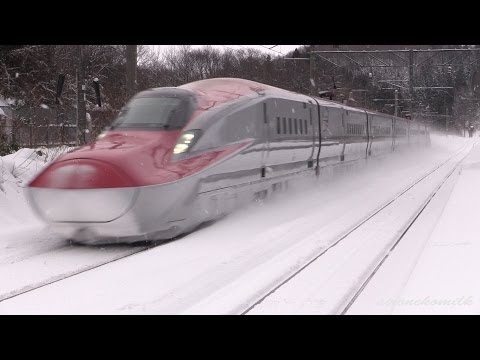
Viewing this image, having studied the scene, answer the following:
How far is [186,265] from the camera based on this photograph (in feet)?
21.1

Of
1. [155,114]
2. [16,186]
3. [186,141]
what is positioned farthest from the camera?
[16,186]

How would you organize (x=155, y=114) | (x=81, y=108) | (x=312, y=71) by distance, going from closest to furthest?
(x=155, y=114)
(x=81, y=108)
(x=312, y=71)

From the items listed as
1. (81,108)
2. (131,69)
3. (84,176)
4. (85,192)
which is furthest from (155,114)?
(81,108)

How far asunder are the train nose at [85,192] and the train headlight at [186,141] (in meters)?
1.23

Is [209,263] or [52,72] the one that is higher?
[52,72]

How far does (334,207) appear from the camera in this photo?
11.5 metres

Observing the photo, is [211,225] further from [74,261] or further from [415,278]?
[415,278]

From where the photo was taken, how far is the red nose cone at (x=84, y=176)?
7.12 metres

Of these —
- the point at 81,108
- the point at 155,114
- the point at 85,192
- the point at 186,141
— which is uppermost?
the point at 81,108

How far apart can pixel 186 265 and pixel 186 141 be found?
2.47 meters

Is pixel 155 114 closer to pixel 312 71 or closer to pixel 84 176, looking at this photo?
pixel 84 176

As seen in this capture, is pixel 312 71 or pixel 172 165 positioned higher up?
pixel 312 71

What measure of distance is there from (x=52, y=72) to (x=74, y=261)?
3168cm
